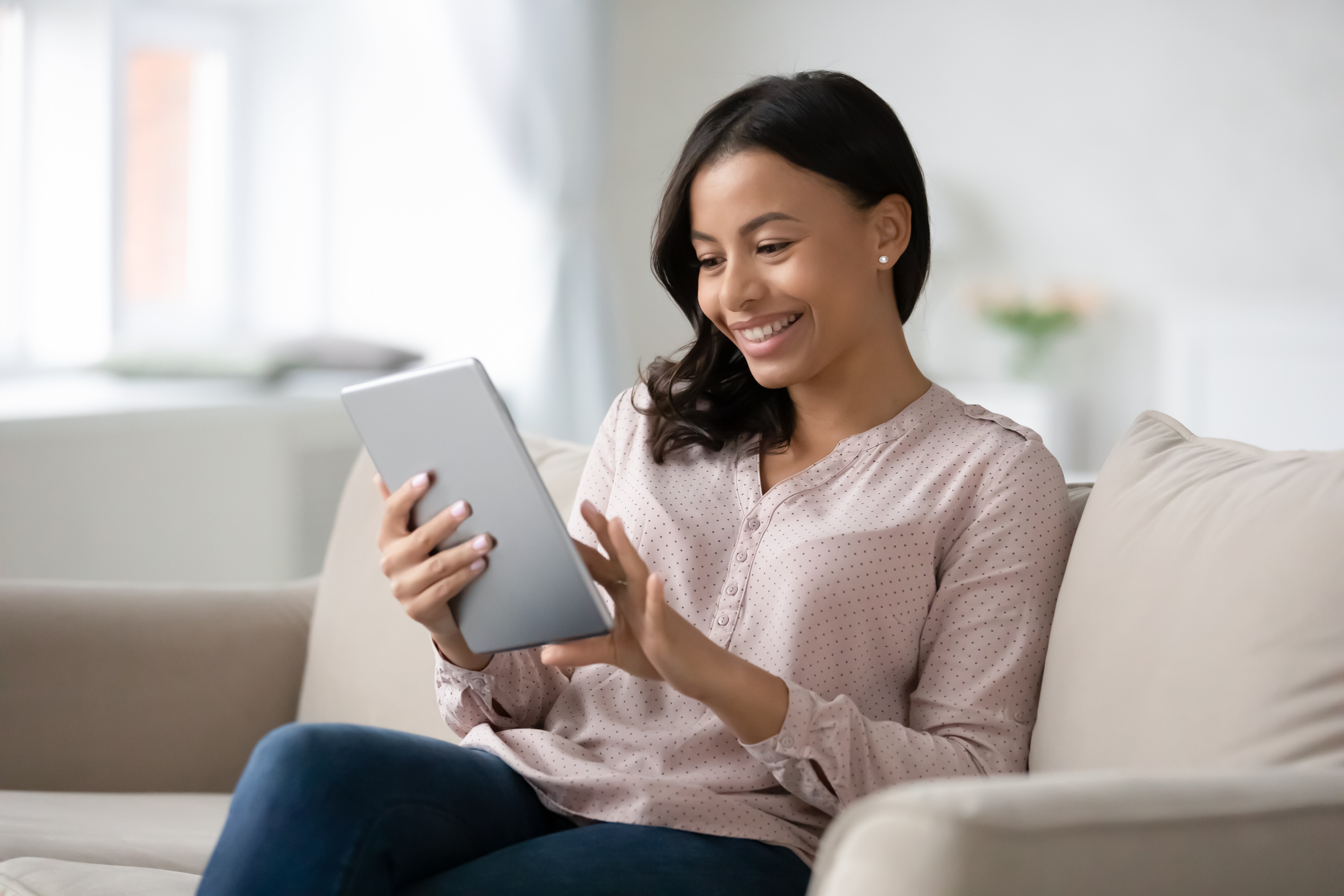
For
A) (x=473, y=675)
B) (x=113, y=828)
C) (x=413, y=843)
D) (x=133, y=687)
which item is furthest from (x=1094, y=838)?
(x=133, y=687)

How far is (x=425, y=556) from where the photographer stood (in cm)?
99

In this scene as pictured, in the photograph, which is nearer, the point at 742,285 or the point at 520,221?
the point at 742,285

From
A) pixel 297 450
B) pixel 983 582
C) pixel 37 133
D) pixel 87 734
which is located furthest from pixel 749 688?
Result: pixel 37 133

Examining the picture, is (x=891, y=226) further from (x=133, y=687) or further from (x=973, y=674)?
(x=133, y=687)

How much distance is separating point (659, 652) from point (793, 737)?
13 centimetres

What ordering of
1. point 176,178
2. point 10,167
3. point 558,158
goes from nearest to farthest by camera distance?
point 10,167 → point 176,178 → point 558,158

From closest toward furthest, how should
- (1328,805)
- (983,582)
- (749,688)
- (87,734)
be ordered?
1. (1328,805)
2. (749,688)
3. (983,582)
4. (87,734)

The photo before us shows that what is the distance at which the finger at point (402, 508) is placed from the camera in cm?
98

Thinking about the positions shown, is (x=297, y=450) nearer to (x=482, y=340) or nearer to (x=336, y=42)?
(x=482, y=340)

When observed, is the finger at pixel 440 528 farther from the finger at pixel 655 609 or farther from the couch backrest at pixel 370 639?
the couch backrest at pixel 370 639

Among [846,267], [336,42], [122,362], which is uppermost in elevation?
[336,42]

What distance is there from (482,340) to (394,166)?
607 millimetres

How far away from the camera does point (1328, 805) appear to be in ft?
2.21

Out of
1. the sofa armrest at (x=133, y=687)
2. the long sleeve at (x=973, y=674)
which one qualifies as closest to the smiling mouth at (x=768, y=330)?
the long sleeve at (x=973, y=674)
